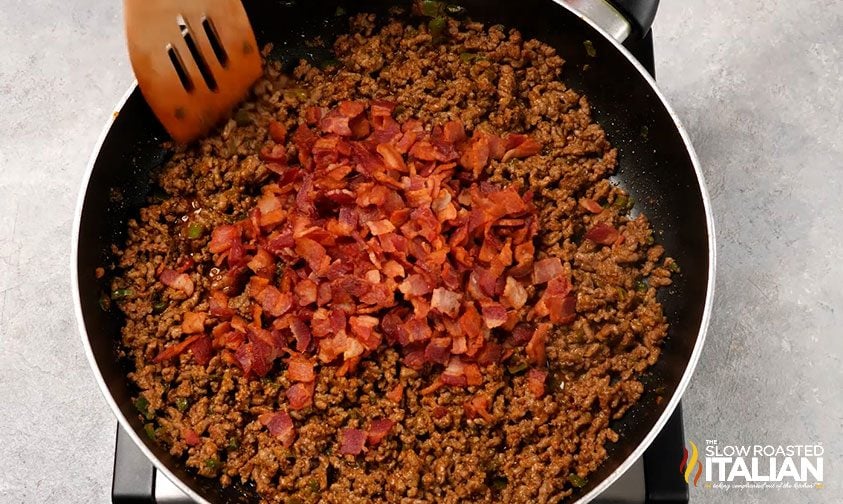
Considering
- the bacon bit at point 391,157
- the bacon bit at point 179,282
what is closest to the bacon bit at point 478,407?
the bacon bit at point 391,157

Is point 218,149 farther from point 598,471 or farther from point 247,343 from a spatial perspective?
point 598,471

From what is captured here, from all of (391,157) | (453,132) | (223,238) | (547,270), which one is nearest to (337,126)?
(391,157)

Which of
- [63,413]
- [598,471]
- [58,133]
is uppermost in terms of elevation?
[58,133]

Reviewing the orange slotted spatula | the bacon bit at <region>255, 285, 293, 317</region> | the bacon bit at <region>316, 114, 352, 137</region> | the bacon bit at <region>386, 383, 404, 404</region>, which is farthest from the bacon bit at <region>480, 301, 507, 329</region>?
the orange slotted spatula

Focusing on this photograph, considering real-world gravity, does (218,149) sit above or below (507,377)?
above

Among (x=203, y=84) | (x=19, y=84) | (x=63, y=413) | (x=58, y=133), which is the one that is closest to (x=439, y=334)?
(x=203, y=84)

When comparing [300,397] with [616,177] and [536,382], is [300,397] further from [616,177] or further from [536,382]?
[616,177]

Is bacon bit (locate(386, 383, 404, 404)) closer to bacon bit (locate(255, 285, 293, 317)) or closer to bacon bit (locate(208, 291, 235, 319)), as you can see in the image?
bacon bit (locate(255, 285, 293, 317))
